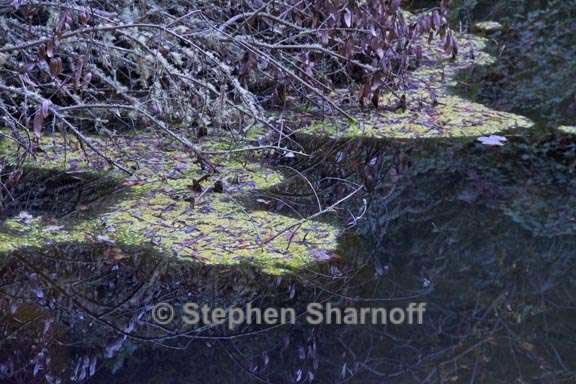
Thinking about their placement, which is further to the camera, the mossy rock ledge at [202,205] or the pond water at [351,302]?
the mossy rock ledge at [202,205]

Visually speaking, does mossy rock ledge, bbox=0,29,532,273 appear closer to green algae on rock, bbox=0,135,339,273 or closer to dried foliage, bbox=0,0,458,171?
green algae on rock, bbox=0,135,339,273

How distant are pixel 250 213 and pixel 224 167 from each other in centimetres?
58

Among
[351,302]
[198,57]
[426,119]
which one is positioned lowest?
[426,119]

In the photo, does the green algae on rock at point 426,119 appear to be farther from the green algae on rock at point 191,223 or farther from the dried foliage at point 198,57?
the green algae on rock at point 191,223

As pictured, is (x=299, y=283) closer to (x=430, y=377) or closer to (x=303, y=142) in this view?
(x=430, y=377)

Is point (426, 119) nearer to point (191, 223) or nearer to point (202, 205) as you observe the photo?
point (202, 205)

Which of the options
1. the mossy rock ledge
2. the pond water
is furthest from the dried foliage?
the pond water

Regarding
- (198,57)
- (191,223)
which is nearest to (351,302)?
(191,223)

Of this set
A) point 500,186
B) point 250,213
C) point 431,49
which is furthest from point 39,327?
point 431,49

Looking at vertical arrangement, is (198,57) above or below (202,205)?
above

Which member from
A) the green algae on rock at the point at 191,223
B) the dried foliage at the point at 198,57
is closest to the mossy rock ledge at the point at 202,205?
the green algae on rock at the point at 191,223

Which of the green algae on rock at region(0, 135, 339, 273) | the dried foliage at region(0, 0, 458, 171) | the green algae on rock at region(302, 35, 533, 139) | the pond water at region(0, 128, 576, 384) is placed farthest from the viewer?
the green algae on rock at region(302, 35, 533, 139)

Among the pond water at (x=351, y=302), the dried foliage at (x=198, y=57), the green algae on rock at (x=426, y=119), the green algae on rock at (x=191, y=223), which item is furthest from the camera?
the green algae on rock at (x=426, y=119)

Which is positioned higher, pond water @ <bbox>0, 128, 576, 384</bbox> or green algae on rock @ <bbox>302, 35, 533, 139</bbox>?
pond water @ <bbox>0, 128, 576, 384</bbox>
